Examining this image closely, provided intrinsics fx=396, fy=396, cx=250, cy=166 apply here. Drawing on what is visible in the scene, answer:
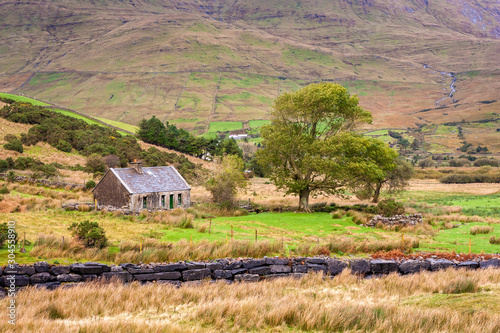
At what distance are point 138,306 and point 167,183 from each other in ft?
90.2

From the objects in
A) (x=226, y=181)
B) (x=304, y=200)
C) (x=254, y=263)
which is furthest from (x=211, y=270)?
(x=226, y=181)

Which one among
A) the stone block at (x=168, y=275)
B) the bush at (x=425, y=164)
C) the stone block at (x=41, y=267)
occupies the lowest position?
the stone block at (x=168, y=275)

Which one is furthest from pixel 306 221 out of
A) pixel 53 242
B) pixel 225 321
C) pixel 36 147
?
pixel 36 147

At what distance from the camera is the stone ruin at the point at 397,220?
2769cm

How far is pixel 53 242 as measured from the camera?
49.5 ft

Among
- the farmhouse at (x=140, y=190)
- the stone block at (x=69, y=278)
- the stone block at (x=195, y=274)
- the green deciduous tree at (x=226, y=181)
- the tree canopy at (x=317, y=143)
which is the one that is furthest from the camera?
the green deciduous tree at (x=226, y=181)

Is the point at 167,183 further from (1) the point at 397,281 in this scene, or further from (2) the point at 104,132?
(2) the point at 104,132

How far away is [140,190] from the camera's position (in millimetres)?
34562

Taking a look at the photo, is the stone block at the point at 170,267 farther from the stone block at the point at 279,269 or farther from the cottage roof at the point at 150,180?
the cottage roof at the point at 150,180

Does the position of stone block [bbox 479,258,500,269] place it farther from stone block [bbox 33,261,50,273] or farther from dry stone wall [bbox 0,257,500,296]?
stone block [bbox 33,261,50,273]

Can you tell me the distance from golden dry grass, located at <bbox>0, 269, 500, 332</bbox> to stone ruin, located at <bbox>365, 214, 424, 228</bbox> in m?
14.2

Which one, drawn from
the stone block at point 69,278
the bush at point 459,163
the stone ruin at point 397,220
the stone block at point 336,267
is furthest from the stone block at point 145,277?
the bush at point 459,163

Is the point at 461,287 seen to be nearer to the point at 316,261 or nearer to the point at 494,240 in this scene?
the point at 316,261

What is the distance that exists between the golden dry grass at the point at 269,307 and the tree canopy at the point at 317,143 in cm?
2117
